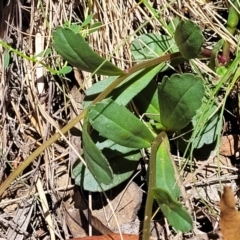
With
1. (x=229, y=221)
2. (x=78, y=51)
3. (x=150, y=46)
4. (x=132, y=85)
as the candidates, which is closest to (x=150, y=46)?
(x=150, y=46)

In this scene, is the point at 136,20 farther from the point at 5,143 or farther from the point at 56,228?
the point at 56,228

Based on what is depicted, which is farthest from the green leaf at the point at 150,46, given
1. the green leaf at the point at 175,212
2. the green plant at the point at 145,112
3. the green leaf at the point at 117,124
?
the green leaf at the point at 175,212

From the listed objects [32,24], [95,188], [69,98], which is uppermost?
[32,24]

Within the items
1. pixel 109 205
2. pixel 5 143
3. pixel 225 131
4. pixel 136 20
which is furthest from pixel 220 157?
pixel 5 143

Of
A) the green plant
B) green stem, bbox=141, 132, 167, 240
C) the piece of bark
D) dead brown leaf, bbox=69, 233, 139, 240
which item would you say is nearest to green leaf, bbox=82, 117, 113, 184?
the green plant

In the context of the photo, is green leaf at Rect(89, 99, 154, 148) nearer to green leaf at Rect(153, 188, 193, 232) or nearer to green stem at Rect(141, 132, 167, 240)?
green stem at Rect(141, 132, 167, 240)
